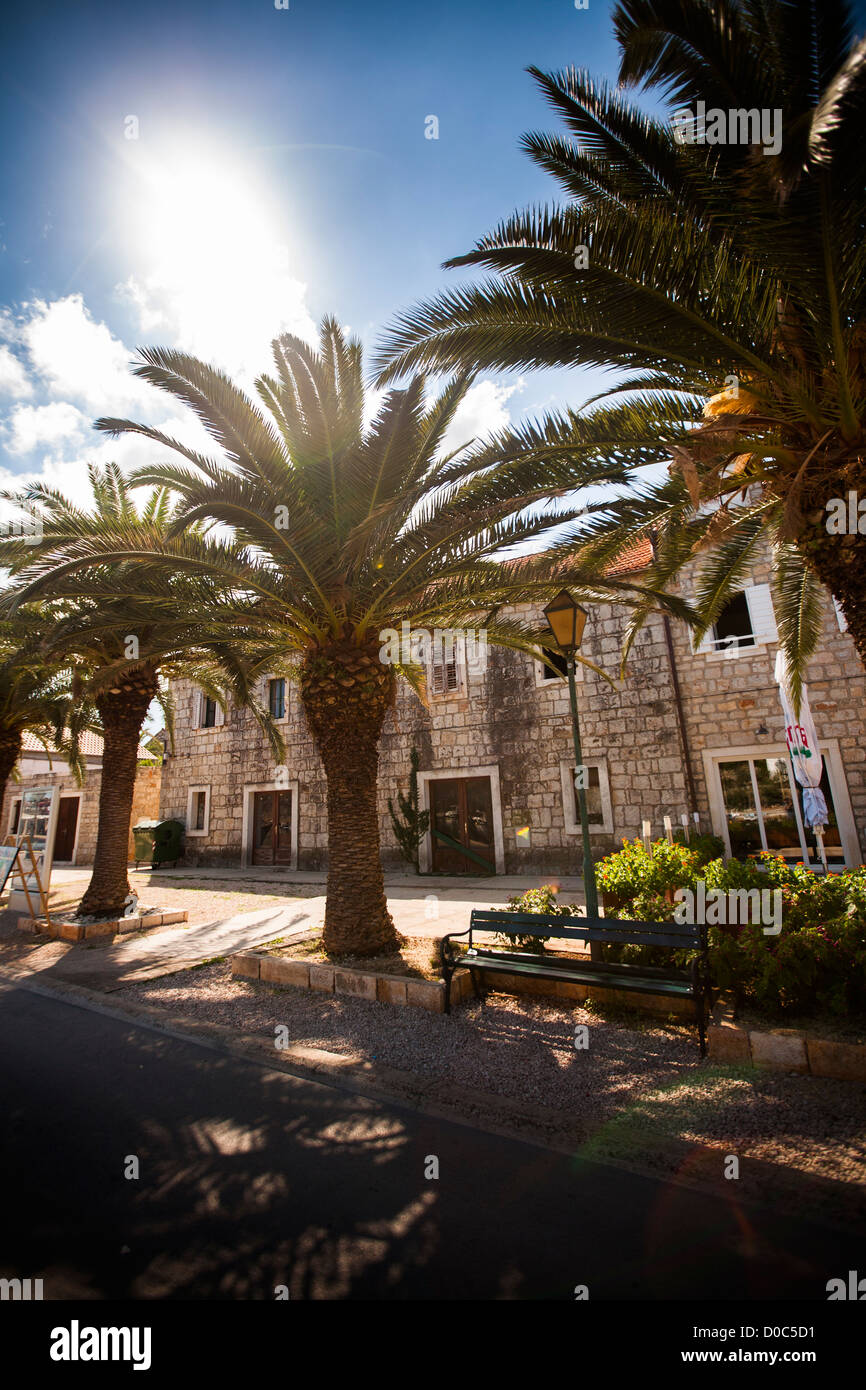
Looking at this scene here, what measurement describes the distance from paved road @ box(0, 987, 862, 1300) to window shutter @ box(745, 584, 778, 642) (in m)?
10.2

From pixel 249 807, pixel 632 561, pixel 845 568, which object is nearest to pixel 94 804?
pixel 249 807

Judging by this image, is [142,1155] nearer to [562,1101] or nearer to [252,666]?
[562,1101]

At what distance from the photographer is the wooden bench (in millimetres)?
4258

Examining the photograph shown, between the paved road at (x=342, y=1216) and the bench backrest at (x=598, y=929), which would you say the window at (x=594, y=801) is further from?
the paved road at (x=342, y=1216)

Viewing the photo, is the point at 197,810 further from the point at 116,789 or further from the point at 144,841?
the point at 116,789

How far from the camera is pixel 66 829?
24.4 metres

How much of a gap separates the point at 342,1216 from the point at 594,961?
2.96 metres

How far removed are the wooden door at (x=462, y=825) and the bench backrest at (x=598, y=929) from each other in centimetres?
826

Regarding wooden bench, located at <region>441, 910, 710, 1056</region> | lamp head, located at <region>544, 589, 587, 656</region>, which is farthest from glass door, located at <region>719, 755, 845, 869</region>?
wooden bench, located at <region>441, 910, 710, 1056</region>

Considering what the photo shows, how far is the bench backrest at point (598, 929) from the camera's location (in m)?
4.40

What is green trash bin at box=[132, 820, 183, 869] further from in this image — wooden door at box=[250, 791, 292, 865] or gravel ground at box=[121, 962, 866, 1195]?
gravel ground at box=[121, 962, 866, 1195]
